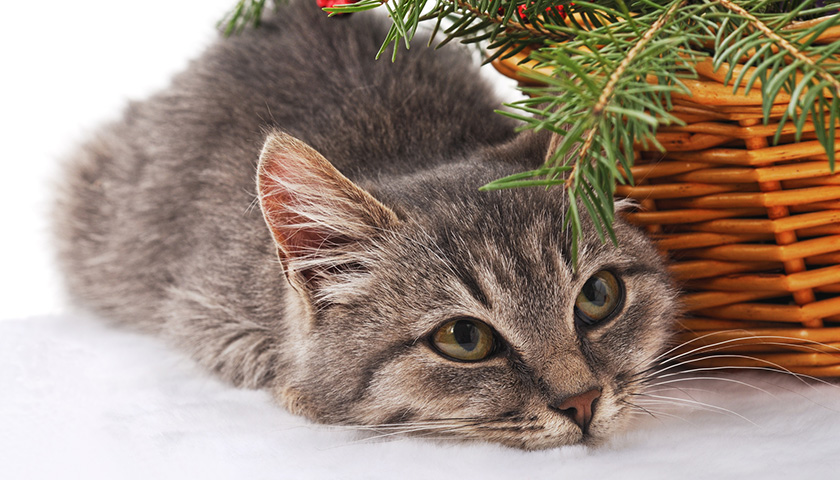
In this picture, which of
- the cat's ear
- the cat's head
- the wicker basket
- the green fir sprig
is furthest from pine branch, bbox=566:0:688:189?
the cat's ear

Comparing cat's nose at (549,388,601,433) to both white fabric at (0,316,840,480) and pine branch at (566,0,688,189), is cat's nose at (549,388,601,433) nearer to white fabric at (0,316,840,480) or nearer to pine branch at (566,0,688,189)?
white fabric at (0,316,840,480)

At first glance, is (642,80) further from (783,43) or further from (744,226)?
(744,226)

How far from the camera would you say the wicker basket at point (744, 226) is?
1.02 m

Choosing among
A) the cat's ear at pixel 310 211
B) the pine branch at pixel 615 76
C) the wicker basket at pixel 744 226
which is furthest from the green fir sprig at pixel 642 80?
the cat's ear at pixel 310 211

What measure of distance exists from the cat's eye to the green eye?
139 mm

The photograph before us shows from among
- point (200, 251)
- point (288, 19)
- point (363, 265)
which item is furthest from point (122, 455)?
point (288, 19)

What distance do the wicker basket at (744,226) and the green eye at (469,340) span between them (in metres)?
0.37

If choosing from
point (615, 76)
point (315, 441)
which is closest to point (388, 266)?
point (315, 441)

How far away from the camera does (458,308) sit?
1.04 metres

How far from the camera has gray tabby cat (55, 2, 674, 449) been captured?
3.35 ft

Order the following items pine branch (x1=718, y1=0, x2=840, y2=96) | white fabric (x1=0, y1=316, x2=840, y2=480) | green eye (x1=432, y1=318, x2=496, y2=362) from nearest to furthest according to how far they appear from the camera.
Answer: pine branch (x1=718, y1=0, x2=840, y2=96)
white fabric (x1=0, y1=316, x2=840, y2=480)
green eye (x1=432, y1=318, x2=496, y2=362)

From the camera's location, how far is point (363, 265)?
1152 millimetres

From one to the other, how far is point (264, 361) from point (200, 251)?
339 mm

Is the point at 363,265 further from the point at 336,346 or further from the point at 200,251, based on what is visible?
the point at 200,251
